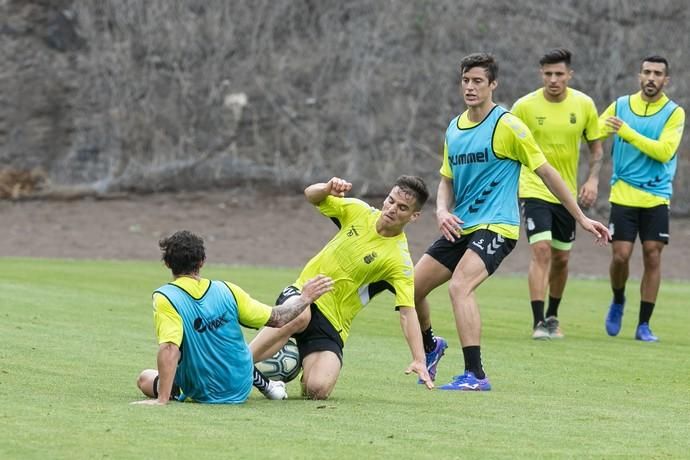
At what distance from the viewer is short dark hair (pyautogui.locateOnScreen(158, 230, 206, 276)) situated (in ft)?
25.3

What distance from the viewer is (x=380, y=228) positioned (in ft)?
29.5

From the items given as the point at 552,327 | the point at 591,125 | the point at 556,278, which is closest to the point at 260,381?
the point at 552,327

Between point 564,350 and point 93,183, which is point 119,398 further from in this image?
point 93,183

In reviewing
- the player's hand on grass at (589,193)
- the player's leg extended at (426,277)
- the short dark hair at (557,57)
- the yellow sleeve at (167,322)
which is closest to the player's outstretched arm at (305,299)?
the yellow sleeve at (167,322)

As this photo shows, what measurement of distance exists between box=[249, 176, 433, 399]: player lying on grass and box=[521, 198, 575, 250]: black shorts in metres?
3.56

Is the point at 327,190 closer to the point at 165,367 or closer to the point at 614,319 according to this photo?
the point at 165,367

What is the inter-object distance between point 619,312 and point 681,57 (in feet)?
42.9

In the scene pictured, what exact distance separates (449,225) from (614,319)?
4.00m

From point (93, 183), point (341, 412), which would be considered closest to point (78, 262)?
point (93, 183)

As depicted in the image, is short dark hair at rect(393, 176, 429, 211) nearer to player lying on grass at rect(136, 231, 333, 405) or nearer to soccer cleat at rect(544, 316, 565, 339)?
player lying on grass at rect(136, 231, 333, 405)

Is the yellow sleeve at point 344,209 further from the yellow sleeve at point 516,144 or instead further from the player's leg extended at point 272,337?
the yellow sleeve at point 516,144

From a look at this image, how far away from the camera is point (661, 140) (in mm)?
12719

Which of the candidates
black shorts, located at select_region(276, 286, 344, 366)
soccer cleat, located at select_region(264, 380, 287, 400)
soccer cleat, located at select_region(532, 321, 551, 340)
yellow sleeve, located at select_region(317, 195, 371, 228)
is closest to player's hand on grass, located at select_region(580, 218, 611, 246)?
yellow sleeve, located at select_region(317, 195, 371, 228)

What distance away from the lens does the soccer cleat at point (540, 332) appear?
12.3m
